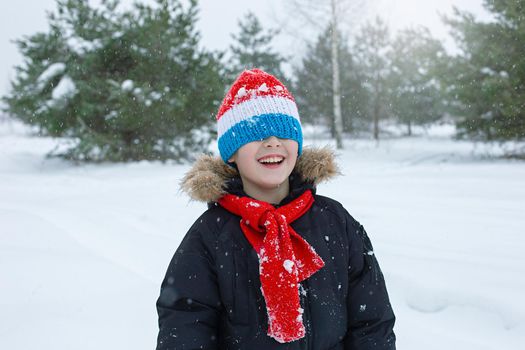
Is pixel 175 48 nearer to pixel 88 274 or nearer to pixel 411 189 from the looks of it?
pixel 411 189

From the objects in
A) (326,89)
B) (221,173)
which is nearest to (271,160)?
(221,173)

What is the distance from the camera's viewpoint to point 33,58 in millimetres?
11555

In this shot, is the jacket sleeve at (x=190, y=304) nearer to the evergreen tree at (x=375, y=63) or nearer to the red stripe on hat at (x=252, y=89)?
the red stripe on hat at (x=252, y=89)

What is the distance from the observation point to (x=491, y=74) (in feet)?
32.4

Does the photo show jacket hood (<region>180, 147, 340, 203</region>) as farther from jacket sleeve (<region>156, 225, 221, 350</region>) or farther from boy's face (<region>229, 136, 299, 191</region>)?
jacket sleeve (<region>156, 225, 221, 350</region>)

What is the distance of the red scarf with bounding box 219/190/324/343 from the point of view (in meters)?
1.32

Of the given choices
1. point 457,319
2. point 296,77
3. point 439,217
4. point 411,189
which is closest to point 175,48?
point 411,189

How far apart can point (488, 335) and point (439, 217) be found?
7.56ft

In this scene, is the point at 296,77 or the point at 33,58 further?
the point at 296,77

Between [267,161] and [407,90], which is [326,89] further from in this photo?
[267,161]

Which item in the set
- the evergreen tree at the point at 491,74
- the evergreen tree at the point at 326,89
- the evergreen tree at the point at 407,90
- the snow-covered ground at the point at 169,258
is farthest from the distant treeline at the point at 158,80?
the evergreen tree at the point at 407,90

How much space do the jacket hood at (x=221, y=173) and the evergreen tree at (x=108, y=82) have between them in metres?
9.66

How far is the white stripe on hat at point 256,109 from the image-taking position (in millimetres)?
1552

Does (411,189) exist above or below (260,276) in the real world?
below
